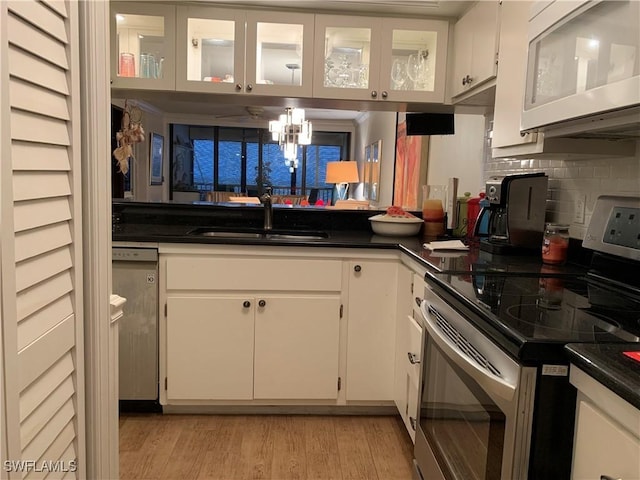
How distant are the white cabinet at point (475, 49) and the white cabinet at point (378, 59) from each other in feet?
0.27

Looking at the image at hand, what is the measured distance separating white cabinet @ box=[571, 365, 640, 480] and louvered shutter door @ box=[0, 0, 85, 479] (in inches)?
37.6

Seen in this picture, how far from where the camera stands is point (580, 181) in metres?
1.90

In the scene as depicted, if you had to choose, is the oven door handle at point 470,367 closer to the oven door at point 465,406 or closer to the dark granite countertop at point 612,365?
the oven door at point 465,406

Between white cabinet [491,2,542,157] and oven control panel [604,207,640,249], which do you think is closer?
oven control panel [604,207,640,249]

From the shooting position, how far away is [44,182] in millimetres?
865

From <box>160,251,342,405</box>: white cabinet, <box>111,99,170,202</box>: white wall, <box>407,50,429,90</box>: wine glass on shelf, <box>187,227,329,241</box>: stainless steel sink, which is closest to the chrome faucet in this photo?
<box>187,227,329,241</box>: stainless steel sink

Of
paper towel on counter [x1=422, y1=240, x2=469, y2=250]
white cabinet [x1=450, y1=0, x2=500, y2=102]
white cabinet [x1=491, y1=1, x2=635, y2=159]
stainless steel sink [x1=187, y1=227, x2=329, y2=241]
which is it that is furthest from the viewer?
stainless steel sink [x1=187, y1=227, x2=329, y2=241]

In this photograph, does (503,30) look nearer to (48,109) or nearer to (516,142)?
(516,142)

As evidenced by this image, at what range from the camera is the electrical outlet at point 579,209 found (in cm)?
188

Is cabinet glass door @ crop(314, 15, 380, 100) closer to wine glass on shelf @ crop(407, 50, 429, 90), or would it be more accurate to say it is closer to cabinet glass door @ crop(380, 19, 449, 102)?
cabinet glass door @ crop(380, 19, 449, 102)

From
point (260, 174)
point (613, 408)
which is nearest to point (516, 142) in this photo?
point (613, 408)

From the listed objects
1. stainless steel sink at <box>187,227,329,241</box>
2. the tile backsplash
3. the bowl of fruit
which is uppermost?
the tile backsplash

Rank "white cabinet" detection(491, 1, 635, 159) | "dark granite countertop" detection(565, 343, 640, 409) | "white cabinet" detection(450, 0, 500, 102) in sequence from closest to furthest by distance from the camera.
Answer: "dark granite countertop" detection(565, 343, 640, 409), "white cabinet" detection(491, 1, 635, 159), "white cabinet" detection(450, 0, 500, 102)

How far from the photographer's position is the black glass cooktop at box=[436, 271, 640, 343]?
99 centimetres
